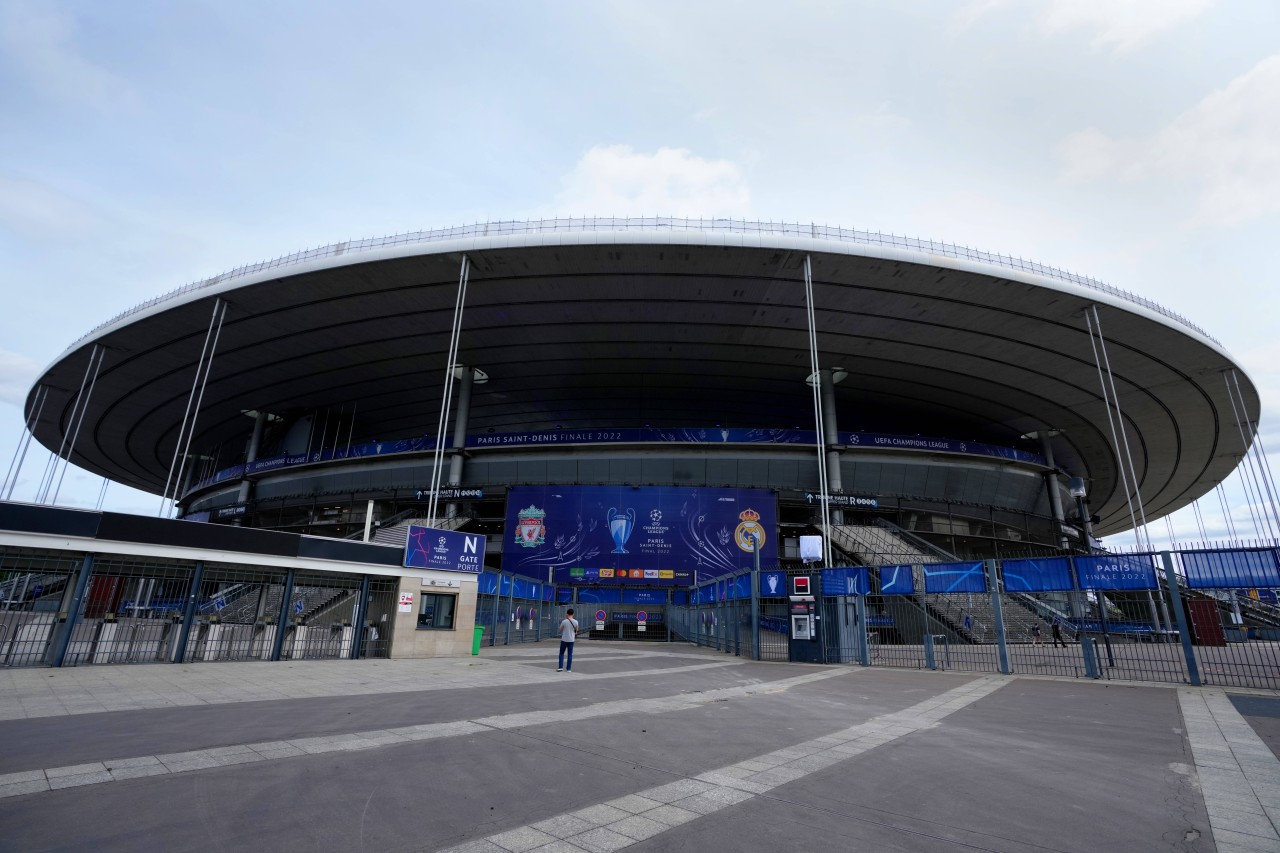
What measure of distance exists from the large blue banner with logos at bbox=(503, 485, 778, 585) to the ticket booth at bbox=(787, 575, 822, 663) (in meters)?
19.2

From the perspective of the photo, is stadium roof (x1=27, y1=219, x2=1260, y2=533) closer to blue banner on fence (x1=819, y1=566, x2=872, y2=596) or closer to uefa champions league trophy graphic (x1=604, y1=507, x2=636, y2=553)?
uefa champions league trophy graphic (x1=604, y1=507, x2=636, y2=553)

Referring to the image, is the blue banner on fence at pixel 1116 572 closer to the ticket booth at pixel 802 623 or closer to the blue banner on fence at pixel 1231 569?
the blue banner on fence at pixel 1231 569

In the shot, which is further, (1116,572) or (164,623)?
(164,623)

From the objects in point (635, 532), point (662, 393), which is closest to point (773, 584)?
point (635, 532)

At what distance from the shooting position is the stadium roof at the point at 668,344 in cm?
3084

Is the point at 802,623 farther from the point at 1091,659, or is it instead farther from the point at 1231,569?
the point at 1231,569

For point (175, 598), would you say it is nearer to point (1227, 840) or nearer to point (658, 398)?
point (1227, 840)

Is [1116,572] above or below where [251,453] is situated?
below

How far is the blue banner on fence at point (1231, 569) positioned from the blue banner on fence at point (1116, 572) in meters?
0.69

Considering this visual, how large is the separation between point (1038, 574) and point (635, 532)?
2717 centimetres

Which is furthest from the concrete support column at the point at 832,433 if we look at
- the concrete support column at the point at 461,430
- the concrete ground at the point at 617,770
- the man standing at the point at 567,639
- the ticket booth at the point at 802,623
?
the concrete ground at the point at 617,770

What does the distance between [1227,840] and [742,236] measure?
29.0 metres

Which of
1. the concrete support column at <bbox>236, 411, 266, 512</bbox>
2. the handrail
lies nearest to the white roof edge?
the handrail

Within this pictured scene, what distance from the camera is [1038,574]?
15547 mm
